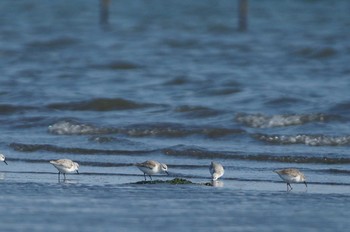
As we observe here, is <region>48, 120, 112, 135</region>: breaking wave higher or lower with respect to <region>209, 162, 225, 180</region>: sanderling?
higher

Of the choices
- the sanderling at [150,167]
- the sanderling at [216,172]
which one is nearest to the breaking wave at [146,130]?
the sanderling at [150,167]

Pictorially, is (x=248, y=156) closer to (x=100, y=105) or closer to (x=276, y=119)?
(x=276, y=119)

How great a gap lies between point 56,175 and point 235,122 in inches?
199

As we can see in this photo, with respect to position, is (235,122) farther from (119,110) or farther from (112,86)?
(112,86)

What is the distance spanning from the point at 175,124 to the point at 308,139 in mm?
2388

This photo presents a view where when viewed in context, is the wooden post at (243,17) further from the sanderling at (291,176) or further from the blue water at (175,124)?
the sanderling at (291,176)

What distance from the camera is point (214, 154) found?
14.1 m

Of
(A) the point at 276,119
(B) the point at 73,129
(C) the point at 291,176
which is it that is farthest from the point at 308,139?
(C) the point at 291,176

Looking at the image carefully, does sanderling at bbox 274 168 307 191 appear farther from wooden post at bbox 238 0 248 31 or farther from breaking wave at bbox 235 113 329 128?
wooden post at bbox 238 0 248 31

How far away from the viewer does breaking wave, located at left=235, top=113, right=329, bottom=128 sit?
54.9 ft

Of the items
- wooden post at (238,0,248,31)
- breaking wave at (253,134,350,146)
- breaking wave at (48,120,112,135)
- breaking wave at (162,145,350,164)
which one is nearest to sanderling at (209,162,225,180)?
breaking wave at (162,145,350,164)

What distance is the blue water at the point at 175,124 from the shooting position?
9625 mm

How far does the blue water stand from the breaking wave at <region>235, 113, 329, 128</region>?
2 centimetres

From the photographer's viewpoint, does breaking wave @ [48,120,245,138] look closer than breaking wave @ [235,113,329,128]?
Yes
